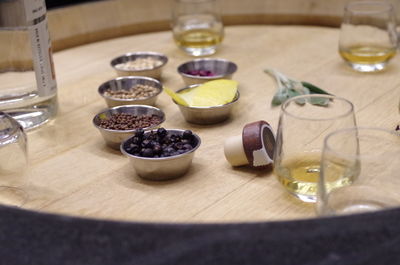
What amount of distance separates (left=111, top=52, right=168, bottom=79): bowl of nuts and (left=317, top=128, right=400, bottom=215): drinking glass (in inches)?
31.6

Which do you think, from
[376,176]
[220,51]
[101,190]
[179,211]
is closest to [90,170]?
[101,190]

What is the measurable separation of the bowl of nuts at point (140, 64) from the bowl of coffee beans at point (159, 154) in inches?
18.7

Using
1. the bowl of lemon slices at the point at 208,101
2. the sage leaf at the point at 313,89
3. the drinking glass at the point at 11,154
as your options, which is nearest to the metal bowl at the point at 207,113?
the bowl of lemon slices at the point at 208,101

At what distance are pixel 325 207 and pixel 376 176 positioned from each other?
0.10 meters

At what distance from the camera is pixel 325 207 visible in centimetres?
98

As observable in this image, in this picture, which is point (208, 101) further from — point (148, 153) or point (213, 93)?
point (148, 153)

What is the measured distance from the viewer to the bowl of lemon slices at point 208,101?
4.62 feet

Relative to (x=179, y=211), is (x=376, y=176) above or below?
above

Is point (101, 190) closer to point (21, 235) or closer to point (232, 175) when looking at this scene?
point (232, 175)

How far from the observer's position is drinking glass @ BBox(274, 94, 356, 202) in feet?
3.54

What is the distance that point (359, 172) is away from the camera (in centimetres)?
91

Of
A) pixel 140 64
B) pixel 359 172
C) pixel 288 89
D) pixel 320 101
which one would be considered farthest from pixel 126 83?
pixel 359 172

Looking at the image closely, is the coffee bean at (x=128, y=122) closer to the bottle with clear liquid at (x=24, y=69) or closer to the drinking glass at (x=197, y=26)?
the bottle with clear liquid at (x=24, y=69)

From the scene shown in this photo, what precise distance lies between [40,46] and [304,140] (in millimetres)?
656
